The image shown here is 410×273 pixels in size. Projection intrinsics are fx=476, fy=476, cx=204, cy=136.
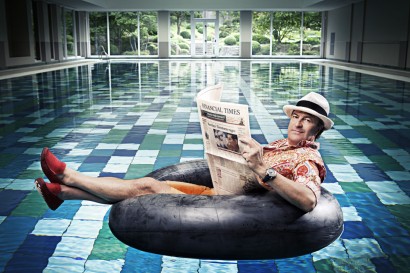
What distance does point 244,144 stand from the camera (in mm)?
2469

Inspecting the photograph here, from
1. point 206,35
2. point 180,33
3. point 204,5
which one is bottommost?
point 206,35

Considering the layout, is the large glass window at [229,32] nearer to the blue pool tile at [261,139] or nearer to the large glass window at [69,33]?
the large glass window at [69,33]

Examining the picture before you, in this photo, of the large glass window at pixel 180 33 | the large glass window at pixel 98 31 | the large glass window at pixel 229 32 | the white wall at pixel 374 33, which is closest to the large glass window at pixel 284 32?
the large glass window at pixel 229 32

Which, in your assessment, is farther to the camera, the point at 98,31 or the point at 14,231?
the point at 98,31

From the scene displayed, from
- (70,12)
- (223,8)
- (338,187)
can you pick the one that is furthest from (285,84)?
(70,12)

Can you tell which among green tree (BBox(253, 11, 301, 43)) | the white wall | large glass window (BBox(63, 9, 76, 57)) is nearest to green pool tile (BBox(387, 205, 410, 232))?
the white wall

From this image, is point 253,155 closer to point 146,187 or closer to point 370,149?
point 146,187

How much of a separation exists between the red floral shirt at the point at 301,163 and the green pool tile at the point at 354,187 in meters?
1.71

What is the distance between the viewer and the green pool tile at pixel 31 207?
3.85m

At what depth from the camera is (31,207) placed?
13.1ft

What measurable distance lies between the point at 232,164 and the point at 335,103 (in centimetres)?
819

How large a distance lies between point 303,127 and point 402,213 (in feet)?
5.00

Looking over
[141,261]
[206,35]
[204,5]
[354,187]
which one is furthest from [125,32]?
[141,261]

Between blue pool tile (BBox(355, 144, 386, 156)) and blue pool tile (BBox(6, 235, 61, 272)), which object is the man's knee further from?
blue pool tile (BBox(355, 144, 386, 156))
